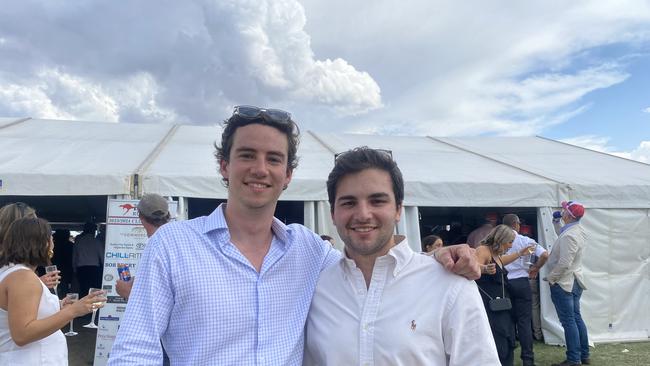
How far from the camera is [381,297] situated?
4.86ft

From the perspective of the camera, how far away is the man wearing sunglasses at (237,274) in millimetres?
1330

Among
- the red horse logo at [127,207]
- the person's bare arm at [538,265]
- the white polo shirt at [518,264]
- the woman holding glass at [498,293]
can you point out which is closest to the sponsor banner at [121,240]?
the red horse logo at [127,207]

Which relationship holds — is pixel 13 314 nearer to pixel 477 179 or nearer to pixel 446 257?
pixel 446 257

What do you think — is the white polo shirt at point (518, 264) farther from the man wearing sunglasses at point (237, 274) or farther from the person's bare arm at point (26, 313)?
the person's bare arm at point (26, 313)

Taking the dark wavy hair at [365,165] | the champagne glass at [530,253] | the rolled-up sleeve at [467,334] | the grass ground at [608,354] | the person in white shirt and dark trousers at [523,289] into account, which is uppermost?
the dark wavy hair at [365,165]

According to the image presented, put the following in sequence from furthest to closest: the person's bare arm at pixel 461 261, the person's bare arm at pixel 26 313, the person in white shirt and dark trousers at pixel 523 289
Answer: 1. the person in white shirt and dark trousers at pixel 523 289
2. the person's bare arm at pixel 26 313
3. the person's bare arm at pixel 461 261

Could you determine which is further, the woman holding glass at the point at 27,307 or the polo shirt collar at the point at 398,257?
the woman holding glass at the point at 27,307

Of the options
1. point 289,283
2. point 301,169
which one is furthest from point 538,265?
point 289,283

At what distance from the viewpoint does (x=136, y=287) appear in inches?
52.6

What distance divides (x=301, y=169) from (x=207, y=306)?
4.99m

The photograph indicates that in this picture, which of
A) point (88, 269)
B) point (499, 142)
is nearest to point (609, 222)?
point (499, 142)

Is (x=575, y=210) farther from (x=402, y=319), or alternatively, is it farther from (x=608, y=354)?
(x=402, y=319)

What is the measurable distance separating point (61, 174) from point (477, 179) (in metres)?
5.23

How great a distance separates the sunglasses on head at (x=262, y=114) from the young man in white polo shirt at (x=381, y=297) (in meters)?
0.25
